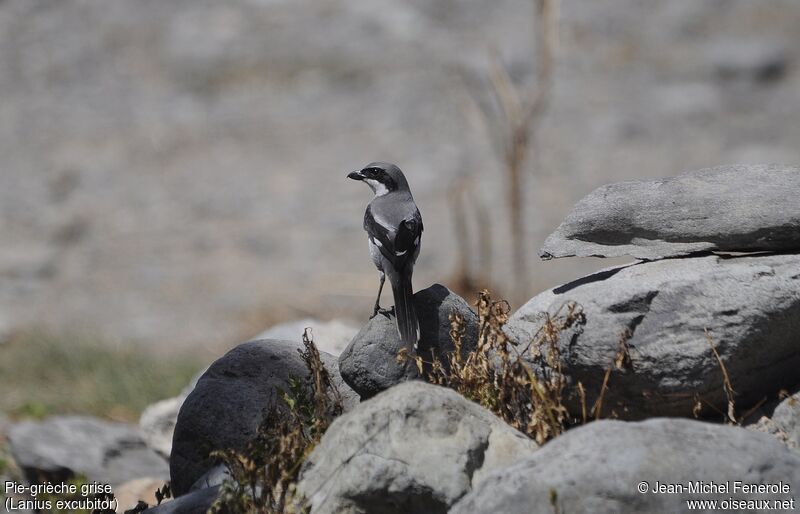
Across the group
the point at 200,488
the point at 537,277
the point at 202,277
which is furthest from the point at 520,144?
the point at 200,488

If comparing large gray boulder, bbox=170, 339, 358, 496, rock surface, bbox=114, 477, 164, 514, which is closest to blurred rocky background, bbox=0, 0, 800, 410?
rock surface, bbox=114, 477, 164, 514

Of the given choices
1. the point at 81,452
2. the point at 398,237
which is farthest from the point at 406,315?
the point at 81,452

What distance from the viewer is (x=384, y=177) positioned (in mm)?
5809

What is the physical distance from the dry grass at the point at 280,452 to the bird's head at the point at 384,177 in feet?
4.48

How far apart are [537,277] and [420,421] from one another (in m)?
8.95

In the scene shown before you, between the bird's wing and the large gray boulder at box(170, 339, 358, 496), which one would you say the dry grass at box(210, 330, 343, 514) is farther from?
the bird's wing

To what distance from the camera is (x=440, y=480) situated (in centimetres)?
378

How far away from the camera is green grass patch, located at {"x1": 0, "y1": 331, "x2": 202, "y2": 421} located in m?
9.27

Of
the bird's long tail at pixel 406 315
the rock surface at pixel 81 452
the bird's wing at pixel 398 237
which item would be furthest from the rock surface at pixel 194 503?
the rock surface at pixel 81 452

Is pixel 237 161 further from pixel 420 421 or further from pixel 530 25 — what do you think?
pixel 420 421

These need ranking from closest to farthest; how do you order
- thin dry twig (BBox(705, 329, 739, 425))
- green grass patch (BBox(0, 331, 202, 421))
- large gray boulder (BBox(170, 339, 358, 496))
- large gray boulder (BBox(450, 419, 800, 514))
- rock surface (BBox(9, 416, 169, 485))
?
large gray boulder (BBox(450, 419, 800, 514)), thin dry twig (BBox(705, 329, 739, 425)), large gray boulder (BBox(170, 339, 358, 496)), rock surface (BBox(9, 416, 169, 485)), green grass patch (BBox(0, 331, 202, 421))

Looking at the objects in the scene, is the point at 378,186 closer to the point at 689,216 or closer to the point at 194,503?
the point at 689,216

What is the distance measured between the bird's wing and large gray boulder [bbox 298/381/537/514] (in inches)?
47.9

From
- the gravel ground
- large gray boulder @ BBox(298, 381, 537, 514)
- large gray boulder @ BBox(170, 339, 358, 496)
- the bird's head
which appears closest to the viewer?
large gray boulder @ BBox(298, 381, 537, 514)
